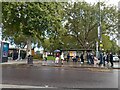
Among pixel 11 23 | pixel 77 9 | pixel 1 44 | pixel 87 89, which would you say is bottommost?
pixel 87 89

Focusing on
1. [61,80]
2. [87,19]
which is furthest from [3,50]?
[87,19]

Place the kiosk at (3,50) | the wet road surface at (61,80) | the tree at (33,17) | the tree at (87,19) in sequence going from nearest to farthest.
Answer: the wet road surface at (61,80) → the tree at (33,17) → the kiosk at (3,50) → the tree at (87,19)

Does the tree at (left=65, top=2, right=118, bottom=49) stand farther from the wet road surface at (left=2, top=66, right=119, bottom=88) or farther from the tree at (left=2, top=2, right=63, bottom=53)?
the wet road surface at (left=2, top=66, right=119, bottom=88)

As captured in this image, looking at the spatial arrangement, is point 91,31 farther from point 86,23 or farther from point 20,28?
point 20,28

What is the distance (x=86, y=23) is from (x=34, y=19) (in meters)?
27.8

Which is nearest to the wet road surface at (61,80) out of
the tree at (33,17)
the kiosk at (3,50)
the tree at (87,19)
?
the tree at (33,17)

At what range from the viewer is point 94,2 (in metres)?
53.6

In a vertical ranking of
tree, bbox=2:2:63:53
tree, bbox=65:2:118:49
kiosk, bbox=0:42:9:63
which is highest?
tree, bbox=65:2:118:49

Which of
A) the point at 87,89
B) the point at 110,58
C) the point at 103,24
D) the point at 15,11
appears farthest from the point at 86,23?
the point at 87,89

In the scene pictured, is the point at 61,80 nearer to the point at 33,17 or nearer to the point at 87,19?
the point at 33,17

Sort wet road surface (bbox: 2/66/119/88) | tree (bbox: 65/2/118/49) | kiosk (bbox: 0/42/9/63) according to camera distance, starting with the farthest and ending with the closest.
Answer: tree (bbox: 65/2/118/49)
kiosk (bbox: 0/42/9/63)
wet road surface (bbox: 2/66/119/88)

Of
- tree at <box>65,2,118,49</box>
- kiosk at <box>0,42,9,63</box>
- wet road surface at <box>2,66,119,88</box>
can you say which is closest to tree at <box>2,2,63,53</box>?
kiosk at <box>0,42,9,63</box>

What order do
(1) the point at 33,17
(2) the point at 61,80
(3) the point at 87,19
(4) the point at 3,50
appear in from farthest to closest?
(3) the point at 87,19 < (4) the point at 3,50 < (1) the point at 33,17 < (2) the point at 61,80

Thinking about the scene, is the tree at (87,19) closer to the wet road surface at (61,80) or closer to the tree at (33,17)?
the tree at (33,17)
